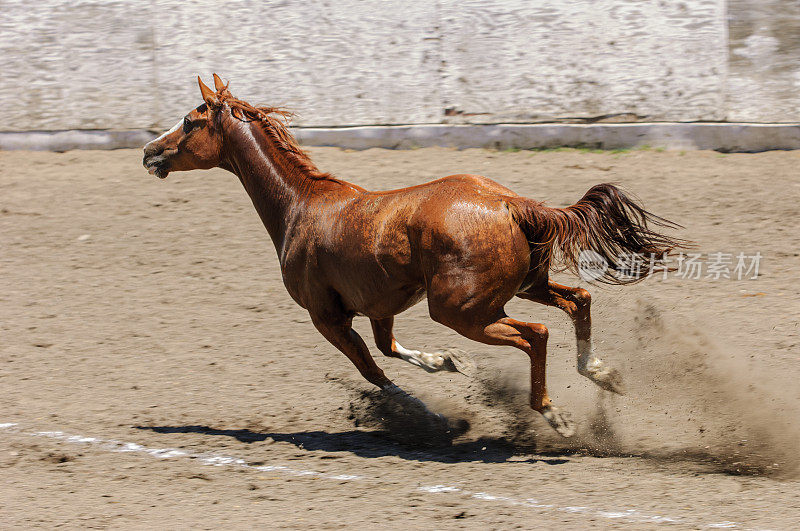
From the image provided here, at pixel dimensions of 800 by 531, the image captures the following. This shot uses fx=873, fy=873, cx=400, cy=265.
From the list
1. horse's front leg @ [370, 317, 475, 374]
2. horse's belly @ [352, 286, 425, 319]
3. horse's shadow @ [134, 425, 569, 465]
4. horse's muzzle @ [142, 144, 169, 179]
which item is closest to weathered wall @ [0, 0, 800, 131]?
horse's muzzle @ [142, 144, 169, 179]

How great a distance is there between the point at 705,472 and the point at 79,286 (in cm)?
558

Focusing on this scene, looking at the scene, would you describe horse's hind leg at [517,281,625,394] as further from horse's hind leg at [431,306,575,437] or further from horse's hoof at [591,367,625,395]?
horse's hind leg at [431,306,575,437]

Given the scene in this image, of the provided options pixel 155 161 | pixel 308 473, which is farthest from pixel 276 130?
pixel 308 473

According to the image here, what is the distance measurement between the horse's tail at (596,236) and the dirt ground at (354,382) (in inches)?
40.6

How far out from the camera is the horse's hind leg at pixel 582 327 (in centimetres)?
519

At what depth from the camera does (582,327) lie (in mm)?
5219

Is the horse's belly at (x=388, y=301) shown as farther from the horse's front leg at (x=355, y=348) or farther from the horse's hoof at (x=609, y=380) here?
the horse's hoof at (x=609, y=380)

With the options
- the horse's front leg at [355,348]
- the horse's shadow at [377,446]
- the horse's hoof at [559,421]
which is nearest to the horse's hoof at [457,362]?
the horse's front leg at [355,348]

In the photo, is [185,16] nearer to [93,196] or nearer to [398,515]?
[93,196]

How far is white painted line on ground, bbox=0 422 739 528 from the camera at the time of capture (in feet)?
13.1

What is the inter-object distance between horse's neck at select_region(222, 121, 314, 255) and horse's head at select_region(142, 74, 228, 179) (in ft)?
0.37

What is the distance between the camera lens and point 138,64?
10.4 meters

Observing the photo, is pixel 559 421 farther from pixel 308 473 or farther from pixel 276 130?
pixel 276 130

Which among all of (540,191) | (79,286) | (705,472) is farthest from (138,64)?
(705,472)
